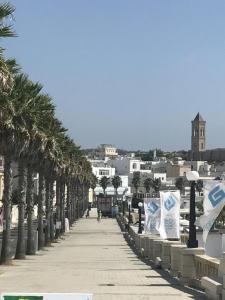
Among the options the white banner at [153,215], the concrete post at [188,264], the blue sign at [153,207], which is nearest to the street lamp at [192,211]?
the concrete post at [188,264]

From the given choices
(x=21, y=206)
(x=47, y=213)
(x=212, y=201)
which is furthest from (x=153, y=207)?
(x=47, y=213)

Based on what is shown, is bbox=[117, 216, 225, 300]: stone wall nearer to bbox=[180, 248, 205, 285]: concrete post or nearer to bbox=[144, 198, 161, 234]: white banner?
bbox=[180, 248, 205, 285]: concrete post

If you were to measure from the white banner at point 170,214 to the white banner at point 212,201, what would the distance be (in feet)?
31.5

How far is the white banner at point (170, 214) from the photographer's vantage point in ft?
82.7

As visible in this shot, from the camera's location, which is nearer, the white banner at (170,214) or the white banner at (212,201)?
the white banner at (212,201)

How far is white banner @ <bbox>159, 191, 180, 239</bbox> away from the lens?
993 inches

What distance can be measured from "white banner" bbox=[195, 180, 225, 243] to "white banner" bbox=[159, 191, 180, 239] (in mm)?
9606

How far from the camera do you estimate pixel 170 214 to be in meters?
25.3

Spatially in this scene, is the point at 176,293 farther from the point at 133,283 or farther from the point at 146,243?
the point at 146,243

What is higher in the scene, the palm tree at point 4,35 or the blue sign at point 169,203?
the palm tree at point 4,35

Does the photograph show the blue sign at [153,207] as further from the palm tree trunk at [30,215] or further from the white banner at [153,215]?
the palm tree trunk at [30,215]

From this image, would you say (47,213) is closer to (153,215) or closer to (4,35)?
(153,215)

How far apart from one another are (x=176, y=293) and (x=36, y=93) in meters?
14.5

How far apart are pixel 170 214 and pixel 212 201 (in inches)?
392
